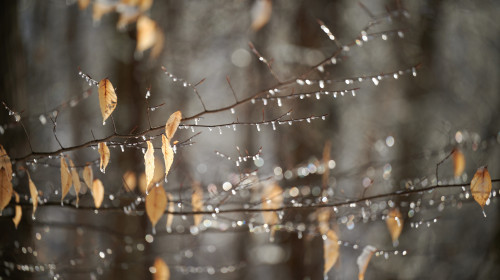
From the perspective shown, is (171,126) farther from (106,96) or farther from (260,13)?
(260,13)

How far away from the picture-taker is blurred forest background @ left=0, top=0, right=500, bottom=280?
6.02 feet

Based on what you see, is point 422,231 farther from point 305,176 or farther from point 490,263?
point 305,176

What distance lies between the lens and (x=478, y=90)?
6.60ft

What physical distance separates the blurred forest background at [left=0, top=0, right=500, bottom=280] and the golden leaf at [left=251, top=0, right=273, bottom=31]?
0.03 meters

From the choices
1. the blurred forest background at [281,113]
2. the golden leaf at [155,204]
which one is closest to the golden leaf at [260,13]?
the blurred forest background at [281,113]

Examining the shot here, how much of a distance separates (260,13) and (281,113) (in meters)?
0.45

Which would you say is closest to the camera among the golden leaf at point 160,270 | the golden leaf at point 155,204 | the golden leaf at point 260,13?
the golden leaf at point 155,204

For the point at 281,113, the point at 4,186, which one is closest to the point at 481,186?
the point at 4,186

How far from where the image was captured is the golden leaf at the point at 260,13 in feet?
6.45

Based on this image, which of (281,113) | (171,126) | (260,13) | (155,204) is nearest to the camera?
(171,126)

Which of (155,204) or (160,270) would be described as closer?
(155,204)

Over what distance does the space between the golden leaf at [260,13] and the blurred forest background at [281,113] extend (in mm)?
26

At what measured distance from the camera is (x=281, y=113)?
1.85 metres

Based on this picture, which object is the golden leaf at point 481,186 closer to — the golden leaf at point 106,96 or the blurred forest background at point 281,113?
the golden leaf at point 106,96
